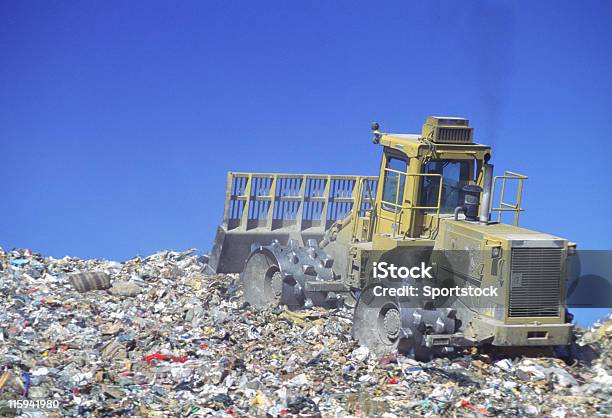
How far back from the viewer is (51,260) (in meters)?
16.1

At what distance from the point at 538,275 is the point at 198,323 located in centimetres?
444

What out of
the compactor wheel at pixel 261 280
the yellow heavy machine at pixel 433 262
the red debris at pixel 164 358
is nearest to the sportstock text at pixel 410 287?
the yellow heavy machine at pixel 433 262

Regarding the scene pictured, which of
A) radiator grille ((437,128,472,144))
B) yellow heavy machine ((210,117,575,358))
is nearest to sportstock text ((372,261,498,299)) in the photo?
yellow heavy machine ((210,117,575,358))

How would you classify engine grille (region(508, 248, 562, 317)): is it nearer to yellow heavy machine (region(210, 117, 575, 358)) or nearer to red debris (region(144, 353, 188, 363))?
yellow heavy machine (region(210, 117, 575, 358))

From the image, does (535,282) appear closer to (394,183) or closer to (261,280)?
(394,183)

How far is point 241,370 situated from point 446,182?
3262 mm

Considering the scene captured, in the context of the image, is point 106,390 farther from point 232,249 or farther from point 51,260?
point 51,260

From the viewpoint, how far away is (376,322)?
37.6ft

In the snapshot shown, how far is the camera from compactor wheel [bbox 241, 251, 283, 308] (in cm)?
1338

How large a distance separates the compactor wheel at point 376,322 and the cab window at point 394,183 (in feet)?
3.50

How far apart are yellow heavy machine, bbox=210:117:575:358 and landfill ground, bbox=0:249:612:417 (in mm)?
335

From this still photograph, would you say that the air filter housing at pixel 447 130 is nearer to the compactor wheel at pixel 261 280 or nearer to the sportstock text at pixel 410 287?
the sportstock text at pixel 410 287

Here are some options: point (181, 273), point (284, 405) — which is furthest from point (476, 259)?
point (181, 273)

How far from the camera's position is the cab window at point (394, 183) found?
1159 centimetres
